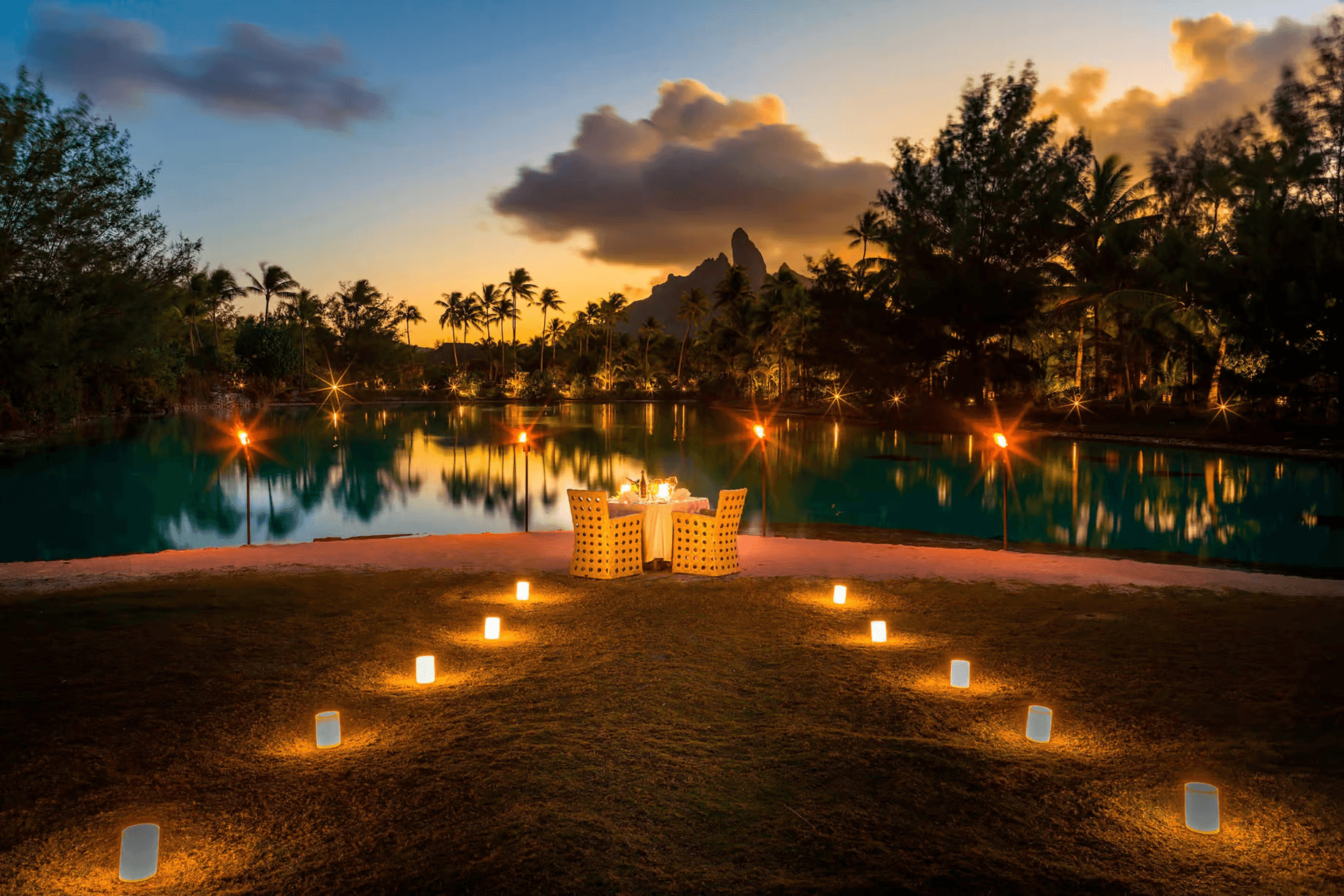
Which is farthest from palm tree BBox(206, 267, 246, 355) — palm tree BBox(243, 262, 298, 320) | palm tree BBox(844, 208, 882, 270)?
palm tree BBox(844, 208, 882, 270)

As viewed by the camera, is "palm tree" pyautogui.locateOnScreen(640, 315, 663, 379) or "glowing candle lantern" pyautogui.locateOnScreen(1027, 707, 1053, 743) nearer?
"glowing candle lantern" pyautogui.locateOnScreen(1027, 707, 1053, 743)

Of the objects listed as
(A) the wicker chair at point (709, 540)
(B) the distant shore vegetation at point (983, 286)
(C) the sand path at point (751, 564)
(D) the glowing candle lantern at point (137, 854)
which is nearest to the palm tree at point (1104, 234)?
(B) the distant shore vegetation at point (983, 286)

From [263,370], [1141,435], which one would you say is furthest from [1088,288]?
[263,370]

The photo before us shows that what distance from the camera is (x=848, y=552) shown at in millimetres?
11852

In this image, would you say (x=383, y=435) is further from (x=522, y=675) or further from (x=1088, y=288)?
(x=522, y=675)

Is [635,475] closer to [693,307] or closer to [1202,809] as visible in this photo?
[1202,809]

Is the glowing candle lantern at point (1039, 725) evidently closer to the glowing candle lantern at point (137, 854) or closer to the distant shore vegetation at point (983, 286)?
the glowing candle lantern at point (137, 854)

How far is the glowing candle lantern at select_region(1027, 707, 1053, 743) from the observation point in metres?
5.04

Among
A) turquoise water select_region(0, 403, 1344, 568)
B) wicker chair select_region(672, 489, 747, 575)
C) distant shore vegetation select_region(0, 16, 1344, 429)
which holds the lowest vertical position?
turquoise water select_region(0, 403, 1344, 568)

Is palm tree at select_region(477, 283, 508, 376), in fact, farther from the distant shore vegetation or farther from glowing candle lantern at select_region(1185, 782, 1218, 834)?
glowing candle lantern at select_region(1185, 782, 1218, 834)

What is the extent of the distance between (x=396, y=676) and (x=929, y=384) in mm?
43125

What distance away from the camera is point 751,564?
10.9 meters

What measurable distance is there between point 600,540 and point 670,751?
5148 mm

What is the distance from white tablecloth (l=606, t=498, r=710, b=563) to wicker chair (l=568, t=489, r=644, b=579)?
0.98 ft
